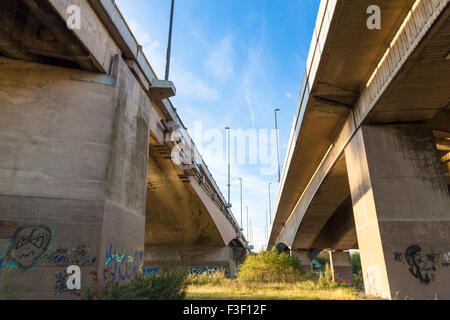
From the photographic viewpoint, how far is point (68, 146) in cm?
903

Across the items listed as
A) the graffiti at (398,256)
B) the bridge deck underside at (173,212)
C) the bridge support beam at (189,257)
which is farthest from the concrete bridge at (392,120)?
the bridge support beam at (189,257)

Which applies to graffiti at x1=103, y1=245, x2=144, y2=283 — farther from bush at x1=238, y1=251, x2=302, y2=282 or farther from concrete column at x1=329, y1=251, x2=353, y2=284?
concrete column at x1=329, y1=251, x2=353, y2=284

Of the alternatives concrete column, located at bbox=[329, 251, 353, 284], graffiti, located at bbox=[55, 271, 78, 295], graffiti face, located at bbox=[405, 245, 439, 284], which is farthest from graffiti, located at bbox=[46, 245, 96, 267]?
concrete column, located at bbox=[329, 251, 353, 284]

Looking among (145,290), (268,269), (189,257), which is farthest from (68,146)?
(189,257)

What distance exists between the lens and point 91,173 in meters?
8.94

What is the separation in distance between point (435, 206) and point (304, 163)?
10372 millimetres

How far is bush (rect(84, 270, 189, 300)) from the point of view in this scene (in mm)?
7234

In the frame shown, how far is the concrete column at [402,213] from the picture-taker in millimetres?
10102

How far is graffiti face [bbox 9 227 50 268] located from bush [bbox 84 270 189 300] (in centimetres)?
161

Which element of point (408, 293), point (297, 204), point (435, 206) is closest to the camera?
point (408, 293)

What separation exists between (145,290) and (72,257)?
2.12m

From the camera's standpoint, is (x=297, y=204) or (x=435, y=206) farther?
(x=297, y=204)

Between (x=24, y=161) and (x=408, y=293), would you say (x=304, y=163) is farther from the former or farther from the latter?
(x=24, y=161)

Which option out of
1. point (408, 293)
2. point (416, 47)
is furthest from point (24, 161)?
point (408, 293)
